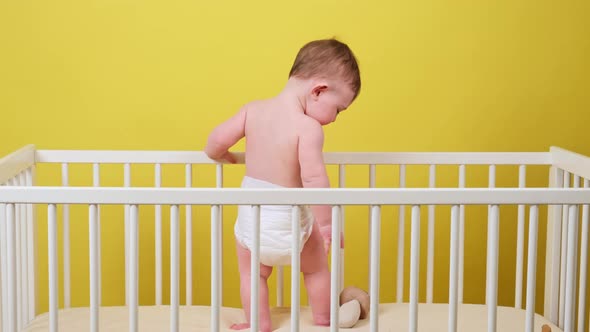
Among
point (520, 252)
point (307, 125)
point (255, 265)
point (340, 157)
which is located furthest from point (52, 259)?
point (520, 252)

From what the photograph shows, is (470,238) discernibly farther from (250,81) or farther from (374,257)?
(374,257)

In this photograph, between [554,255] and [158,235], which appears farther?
[158,235]

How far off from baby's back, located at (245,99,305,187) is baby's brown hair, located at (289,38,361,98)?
3.6 inches

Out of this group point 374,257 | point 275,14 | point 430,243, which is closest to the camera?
point 374,257

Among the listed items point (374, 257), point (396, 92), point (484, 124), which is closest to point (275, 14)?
point (396, 92)

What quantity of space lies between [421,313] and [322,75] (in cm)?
53

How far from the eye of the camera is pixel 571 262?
170 centimetres

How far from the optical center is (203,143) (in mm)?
2635

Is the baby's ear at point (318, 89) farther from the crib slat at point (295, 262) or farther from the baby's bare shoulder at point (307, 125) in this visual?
the crib slat at point (295, 262)

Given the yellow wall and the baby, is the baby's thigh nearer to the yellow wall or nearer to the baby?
the baby

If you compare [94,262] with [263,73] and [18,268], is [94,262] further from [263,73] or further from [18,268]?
[263,73]

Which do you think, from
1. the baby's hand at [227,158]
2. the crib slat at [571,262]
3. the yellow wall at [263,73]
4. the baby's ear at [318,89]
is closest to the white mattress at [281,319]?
the crib slat at [571,262]

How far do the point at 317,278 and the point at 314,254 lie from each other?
5 cm

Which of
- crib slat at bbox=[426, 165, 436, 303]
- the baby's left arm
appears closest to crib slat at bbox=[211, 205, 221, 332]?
the baby's left arm
